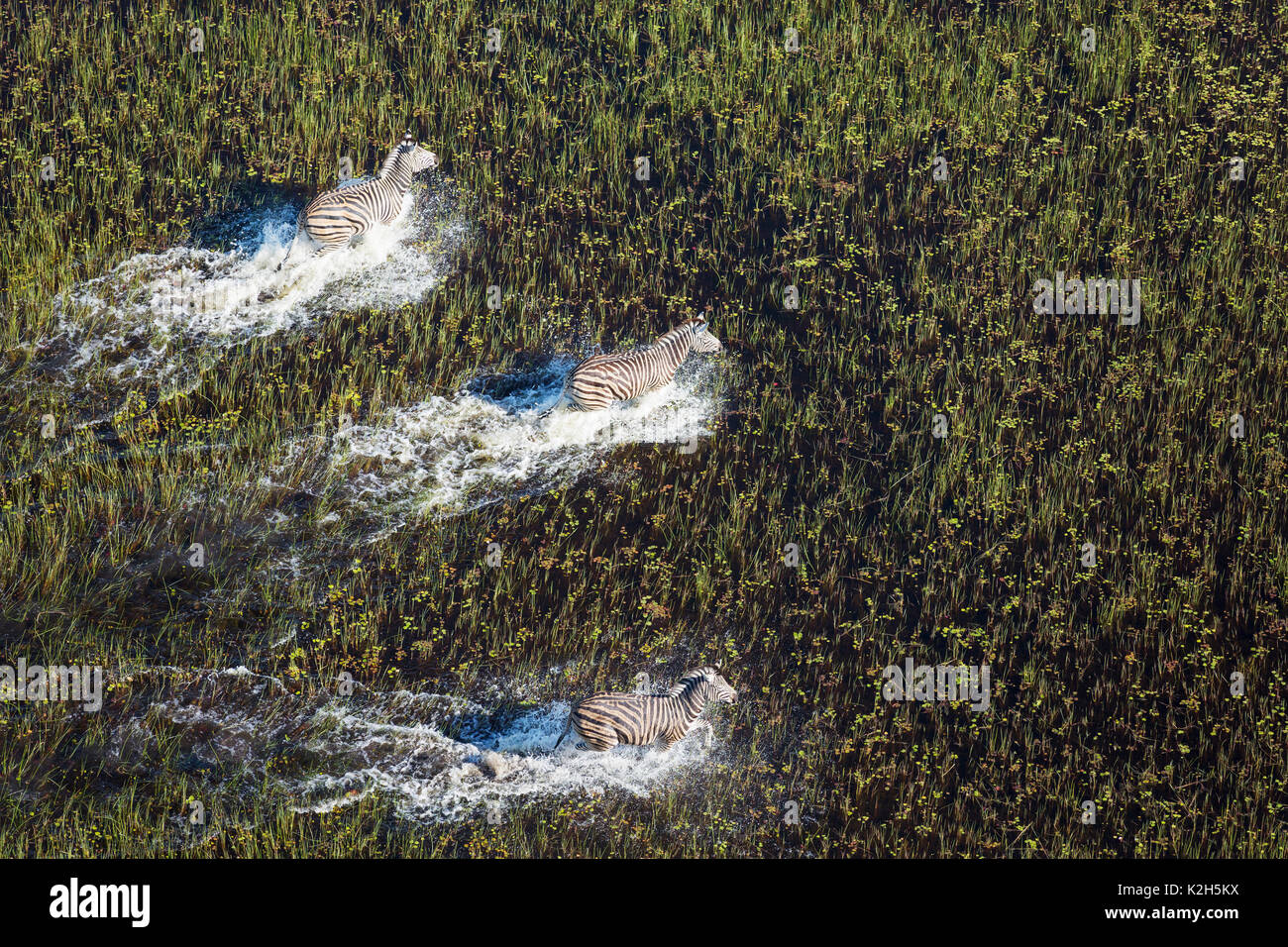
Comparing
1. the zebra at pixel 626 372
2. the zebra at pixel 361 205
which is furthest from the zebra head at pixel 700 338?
the zebra at pixel 361 205

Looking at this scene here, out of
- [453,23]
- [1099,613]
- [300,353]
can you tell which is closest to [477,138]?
[453,23]

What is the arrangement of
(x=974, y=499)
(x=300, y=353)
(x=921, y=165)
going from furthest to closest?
1. (x=921, y=165)
2. (x=300, y=353)
3. (x=974, y=499)

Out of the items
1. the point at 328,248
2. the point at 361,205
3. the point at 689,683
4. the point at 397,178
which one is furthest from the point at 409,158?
the point at 689,683

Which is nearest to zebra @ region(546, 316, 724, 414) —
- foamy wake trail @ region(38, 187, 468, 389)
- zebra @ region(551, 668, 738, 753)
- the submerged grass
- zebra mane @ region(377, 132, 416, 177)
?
the submerged grass

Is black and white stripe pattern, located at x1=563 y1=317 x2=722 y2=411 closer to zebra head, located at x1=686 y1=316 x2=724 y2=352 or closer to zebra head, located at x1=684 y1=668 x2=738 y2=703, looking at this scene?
zebra head, located at x1=686 y1=316 x2=724 y2=352

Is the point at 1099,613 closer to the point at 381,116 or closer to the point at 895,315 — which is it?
the point at 895,315

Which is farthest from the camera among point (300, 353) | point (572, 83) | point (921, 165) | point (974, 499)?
point (572, 83)
